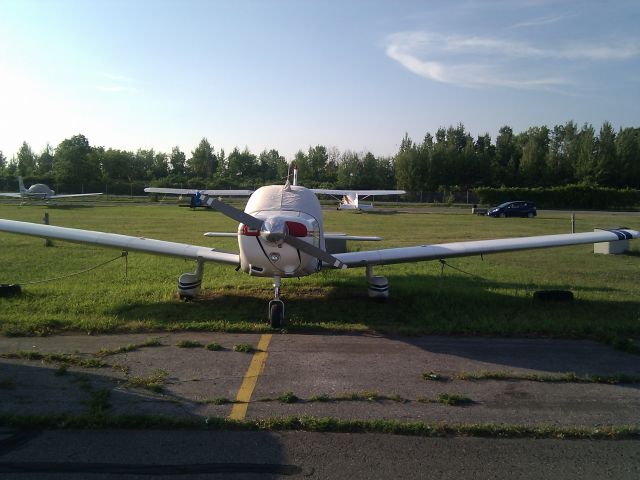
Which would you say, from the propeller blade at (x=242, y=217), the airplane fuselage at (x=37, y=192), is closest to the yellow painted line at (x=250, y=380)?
the propeller blade at (x=242, y=217)

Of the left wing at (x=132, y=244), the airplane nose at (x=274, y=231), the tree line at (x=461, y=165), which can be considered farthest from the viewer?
the tree line at (x=461, y=165)

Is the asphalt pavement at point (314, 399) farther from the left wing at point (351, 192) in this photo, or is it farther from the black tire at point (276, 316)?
the left wing at point (351, 192)

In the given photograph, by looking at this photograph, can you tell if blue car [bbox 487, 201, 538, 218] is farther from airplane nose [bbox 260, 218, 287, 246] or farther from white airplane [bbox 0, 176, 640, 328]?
airplane nose [bbox 260, 218, 287, 246]

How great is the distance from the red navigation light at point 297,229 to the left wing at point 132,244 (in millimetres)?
1776

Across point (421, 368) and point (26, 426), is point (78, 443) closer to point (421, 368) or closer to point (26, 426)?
point (26, 426)

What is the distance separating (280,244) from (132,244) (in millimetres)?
3715

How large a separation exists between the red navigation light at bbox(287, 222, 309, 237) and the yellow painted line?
5.18 feet

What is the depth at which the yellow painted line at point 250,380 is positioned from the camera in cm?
471

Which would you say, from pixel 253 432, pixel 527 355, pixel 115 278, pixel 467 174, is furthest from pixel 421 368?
pixel 467 174

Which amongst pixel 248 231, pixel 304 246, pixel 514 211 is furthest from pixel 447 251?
pixel 514 211

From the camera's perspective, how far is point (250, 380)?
5.53 m

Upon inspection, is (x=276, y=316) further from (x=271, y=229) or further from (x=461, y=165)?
(x=461, y=165)

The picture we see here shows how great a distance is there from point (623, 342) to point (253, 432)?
213 inches

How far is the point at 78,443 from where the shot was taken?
409 centimetres
